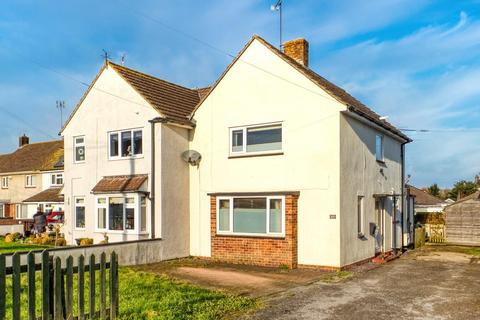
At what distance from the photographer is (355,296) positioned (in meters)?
10.0

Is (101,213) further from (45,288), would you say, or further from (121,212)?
(45,288)

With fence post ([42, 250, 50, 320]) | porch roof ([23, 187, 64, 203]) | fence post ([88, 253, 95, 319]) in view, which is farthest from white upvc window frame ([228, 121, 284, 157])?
porch roof ([23, 187, 64, 203])

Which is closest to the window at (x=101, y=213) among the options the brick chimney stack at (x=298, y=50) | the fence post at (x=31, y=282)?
the brick chimney stack at (x=298, y=50)

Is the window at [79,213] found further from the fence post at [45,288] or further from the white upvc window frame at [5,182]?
the white upvc window frame at [5,182]

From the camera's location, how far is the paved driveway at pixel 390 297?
842 cm

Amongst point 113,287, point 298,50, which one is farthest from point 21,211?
point 113,287

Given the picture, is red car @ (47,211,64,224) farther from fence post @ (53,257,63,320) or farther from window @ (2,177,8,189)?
fence post @ (53,257,63,320)

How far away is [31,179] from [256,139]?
31.6 metres

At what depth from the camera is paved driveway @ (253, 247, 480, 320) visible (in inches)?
332

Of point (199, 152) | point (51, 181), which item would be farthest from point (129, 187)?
point (51, 181)

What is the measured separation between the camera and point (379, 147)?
1830cm

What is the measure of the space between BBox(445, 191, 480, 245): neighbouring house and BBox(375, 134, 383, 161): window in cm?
1113

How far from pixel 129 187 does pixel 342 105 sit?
8404mm

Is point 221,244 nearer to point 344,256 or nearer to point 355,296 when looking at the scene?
point 344,256
